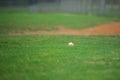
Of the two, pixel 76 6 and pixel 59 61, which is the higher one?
pixel 59 61

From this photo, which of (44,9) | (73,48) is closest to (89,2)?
(44,9)

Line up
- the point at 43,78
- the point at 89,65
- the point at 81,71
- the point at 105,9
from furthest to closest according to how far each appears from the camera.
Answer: the point at 105,9 → the point at 89,65 → the point at 81,71 → the point at 43,78

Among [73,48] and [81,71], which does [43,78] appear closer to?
[81,71]

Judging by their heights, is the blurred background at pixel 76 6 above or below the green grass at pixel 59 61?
below

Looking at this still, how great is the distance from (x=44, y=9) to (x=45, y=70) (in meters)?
28.3

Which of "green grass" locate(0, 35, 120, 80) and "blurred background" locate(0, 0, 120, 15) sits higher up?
"green grass" locate(0, 35, 120, 80)

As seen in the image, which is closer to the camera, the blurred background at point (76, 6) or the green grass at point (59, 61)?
the green grass at point (59, 61)

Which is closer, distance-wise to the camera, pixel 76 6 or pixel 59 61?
pixel 59 61

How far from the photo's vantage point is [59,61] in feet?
30.8

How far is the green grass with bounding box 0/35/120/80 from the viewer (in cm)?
784

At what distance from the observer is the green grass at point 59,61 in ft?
25.7

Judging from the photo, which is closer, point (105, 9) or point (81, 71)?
point (81, 71)

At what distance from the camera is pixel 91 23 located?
23578 mm

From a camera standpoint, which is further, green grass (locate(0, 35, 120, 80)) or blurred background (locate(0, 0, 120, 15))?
blurred background (locate(0, 0, 120, 15))
